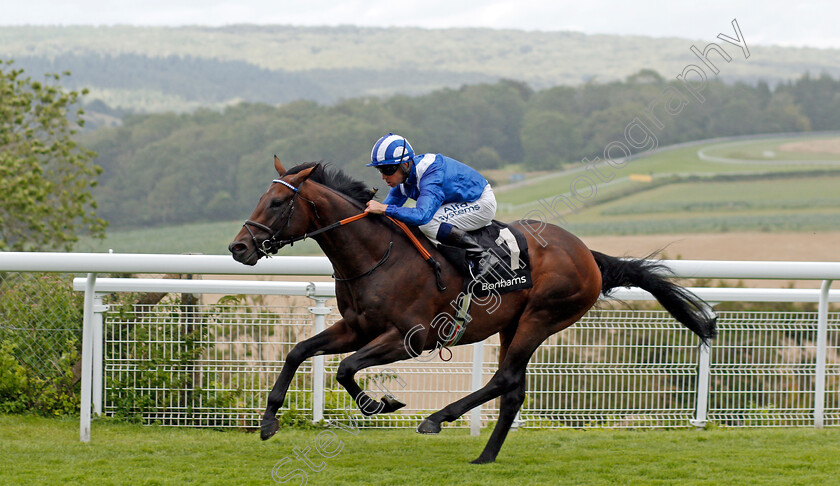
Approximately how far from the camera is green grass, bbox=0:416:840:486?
13.4ft

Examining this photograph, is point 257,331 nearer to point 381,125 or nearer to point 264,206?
point 264,206

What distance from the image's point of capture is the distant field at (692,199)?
4541 centimetres

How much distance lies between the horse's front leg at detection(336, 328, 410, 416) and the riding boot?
573 millimetres

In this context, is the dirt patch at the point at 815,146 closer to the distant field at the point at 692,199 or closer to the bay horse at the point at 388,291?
the distant field at the point at 692,199

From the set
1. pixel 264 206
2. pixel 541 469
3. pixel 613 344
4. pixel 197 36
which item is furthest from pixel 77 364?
pixel 197 36

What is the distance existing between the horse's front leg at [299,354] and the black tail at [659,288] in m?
1.64

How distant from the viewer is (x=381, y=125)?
2379 inches

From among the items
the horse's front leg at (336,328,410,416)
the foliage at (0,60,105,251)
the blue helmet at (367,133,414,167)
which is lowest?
the horse's front leg at (336,328,410,416)

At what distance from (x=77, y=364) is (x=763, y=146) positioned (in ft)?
204

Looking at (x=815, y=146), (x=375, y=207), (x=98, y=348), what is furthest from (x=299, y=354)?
(x=815, y=146)

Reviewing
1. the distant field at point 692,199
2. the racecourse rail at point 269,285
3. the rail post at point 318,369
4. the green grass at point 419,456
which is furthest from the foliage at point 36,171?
the distant field at point 692,199

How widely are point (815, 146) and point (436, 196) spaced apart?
62.4 m

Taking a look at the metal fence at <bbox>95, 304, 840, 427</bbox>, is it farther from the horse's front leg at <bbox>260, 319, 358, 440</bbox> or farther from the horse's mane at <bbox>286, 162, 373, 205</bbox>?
the horse's mane at <bbox>286, 162, 373, 205</bbox>

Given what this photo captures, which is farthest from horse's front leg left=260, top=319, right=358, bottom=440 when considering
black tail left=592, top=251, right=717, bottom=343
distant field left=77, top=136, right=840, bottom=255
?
distant field left=77, top=136, right=840, bottom=255
